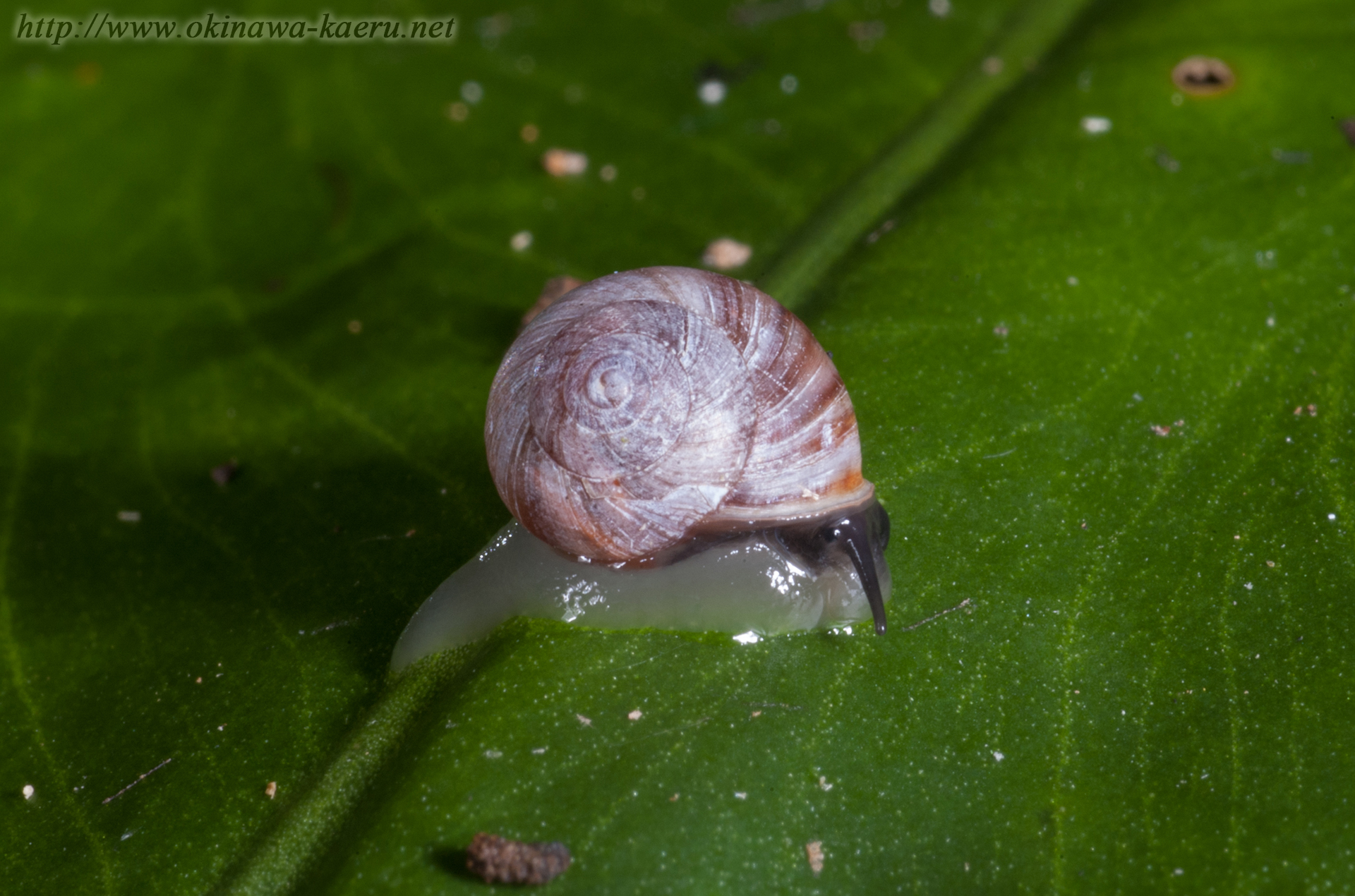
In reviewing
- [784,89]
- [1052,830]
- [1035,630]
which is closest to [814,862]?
[1052,830]

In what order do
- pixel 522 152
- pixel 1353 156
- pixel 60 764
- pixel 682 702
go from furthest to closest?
pixel 522 152
pixel 1353 156
pixel 60 764
pixel 682 702

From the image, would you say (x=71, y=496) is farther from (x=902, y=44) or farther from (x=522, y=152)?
(x=902, y=44)

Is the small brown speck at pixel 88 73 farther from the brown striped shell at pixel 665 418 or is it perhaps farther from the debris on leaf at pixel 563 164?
the brown striped shell at pixel 665 418

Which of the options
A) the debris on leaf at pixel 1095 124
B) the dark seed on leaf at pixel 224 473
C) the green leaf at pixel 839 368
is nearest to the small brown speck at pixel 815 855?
the green leaf at pixel 839 368

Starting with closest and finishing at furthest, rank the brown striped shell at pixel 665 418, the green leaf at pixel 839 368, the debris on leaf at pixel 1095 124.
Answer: the green leaf at pixel 839 368 → the brown striped shell at pixel 665 418 → the debris on leaf at pixel 1095 124

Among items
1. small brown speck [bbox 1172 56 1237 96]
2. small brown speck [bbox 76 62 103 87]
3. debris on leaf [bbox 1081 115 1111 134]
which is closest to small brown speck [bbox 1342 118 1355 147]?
small brown speck [bbox 1172 56 1237 96]

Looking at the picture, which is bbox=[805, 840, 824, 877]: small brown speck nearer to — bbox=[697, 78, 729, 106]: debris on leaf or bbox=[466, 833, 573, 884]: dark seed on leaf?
bbox=[466, 833, 573, 884]: dark seed on leaf
